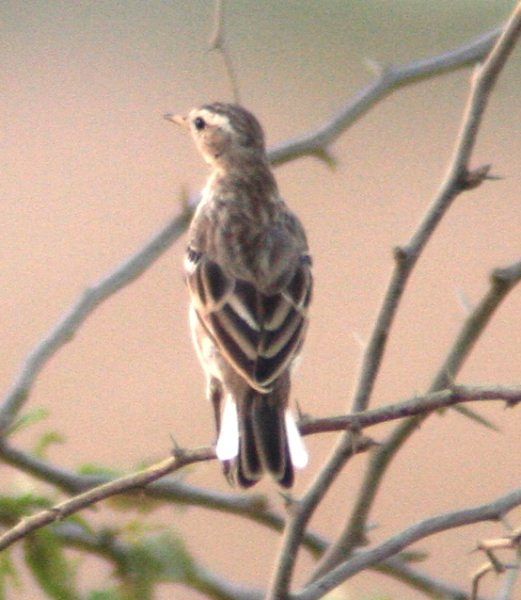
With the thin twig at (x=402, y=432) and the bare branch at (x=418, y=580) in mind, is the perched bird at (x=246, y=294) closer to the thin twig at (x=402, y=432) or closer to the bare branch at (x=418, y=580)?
the thin twig at (x=402, y=432)

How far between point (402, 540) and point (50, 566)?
1149 millimetres

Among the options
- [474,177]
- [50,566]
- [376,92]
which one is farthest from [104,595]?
[376,92]

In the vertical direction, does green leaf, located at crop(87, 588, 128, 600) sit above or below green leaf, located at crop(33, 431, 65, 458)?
below

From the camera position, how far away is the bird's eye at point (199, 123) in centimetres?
611

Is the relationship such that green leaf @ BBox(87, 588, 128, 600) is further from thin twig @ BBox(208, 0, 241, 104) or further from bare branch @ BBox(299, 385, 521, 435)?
thin twig @ BBox(208, 0, 241, 104)

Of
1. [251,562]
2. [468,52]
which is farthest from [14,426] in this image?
[251,562]

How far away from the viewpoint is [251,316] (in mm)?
4969

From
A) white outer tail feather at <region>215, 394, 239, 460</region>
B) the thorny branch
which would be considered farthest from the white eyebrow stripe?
the thorny branch

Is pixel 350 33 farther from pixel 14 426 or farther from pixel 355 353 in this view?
pixel 14 426

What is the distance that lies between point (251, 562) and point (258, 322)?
6980 mm

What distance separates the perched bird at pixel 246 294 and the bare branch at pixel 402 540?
0.47m

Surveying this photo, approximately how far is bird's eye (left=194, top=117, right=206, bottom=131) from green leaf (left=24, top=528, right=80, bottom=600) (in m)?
2.12

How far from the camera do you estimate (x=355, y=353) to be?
15.8 m

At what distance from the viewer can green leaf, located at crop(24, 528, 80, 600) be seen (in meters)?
4.38
